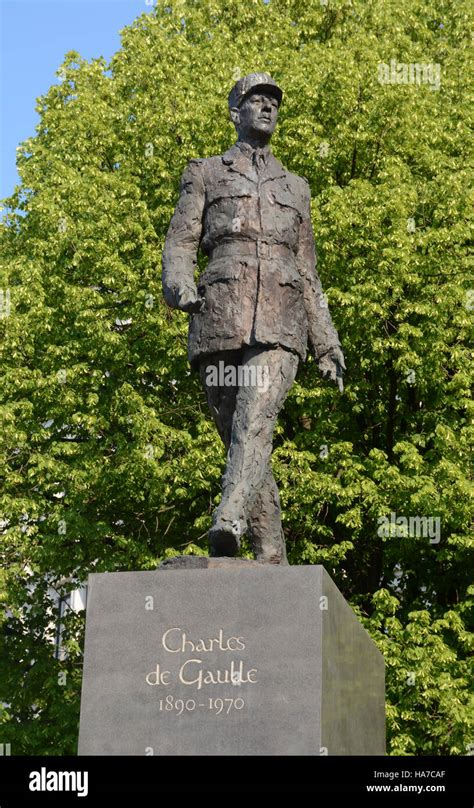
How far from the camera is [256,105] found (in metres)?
8.62

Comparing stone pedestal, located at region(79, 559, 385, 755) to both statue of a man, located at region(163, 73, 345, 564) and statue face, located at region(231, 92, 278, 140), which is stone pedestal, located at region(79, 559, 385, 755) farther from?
statue face, located at region(231, 92, 278, 140)

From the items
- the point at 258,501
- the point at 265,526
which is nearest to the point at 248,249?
the point at 258,501

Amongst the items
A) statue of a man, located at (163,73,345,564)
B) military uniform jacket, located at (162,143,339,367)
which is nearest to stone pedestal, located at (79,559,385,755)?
statue of a man, located at (163,73,345,564)

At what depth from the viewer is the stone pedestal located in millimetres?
6660

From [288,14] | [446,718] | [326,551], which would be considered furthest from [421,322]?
[288,14]

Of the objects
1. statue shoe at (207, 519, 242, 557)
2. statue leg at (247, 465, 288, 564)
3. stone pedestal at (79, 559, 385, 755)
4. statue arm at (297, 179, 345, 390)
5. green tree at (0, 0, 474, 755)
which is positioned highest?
green tree at (0, 0, 474, 755)

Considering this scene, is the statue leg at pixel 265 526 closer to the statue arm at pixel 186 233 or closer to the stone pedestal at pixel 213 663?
the stone pedestal at pixel 213 663

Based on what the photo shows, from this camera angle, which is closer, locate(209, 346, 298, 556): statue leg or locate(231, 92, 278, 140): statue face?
locate(209, 346, 298, 556): statue leg

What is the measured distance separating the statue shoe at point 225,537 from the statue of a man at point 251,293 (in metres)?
0.31

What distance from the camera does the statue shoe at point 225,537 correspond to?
7492 millimetres

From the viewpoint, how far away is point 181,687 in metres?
6.84

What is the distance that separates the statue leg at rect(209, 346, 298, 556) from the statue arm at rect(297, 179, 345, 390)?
31 cm

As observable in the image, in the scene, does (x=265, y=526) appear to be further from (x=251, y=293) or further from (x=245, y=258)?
(x=245, y=258)
